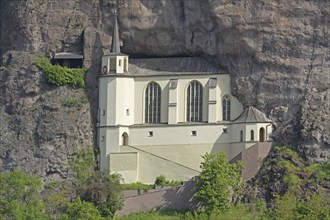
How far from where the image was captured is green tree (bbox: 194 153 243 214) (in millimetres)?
142875

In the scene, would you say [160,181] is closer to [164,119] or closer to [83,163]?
[164,119]

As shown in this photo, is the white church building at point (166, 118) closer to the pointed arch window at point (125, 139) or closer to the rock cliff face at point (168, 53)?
the pointed arch window at point (125, 139)

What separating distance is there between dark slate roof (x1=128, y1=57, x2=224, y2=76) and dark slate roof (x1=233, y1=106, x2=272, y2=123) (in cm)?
595

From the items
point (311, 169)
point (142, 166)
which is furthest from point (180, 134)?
point (311, 169)

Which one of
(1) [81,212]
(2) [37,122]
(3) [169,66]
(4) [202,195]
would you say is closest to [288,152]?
(4) [202,195]

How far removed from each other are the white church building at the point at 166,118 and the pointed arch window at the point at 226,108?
0.09 metres

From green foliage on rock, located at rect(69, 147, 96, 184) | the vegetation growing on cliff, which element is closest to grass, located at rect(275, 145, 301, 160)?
the vegetation growing on cliff

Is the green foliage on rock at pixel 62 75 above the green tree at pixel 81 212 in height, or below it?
above

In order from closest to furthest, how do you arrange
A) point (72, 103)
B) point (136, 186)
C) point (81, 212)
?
point (81, 212)
point (136, 186)
point (72, 103)

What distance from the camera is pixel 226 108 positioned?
15312cm

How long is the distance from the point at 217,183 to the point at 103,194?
983cm

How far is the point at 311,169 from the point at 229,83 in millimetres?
12930

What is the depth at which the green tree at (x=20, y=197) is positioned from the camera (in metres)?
143

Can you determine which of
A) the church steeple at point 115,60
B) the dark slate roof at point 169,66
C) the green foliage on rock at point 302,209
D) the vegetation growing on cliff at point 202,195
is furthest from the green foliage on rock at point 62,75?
the green foliage on rock at point 302,209
